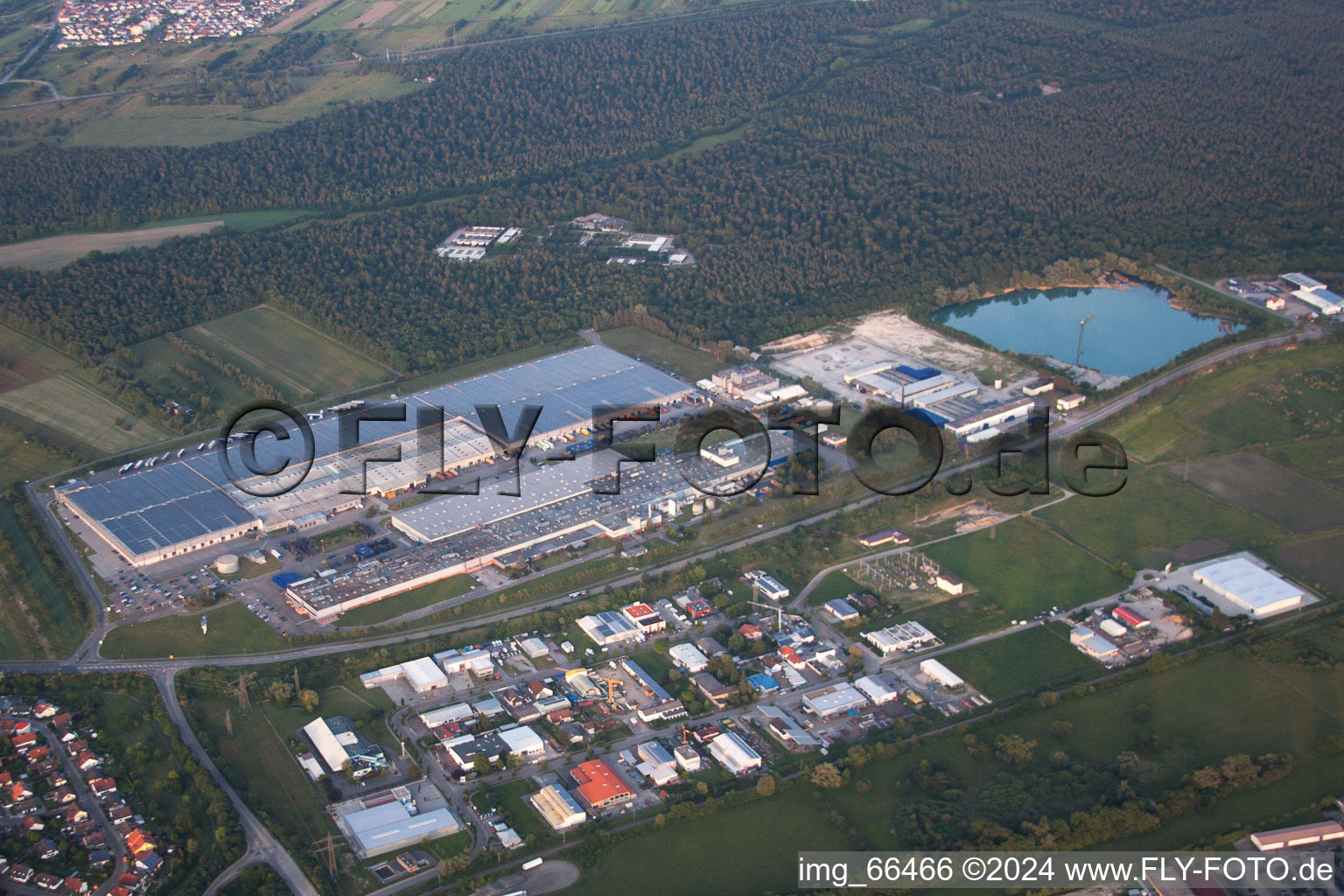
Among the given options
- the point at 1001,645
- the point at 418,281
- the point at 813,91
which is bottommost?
the point at 1001,645

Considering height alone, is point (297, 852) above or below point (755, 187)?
below

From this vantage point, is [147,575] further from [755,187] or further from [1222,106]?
[1222,106]

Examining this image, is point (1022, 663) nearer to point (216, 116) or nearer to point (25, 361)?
point (25, 361)

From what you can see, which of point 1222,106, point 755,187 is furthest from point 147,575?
point 1222,106

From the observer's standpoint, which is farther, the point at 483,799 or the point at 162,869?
the point at 483,799

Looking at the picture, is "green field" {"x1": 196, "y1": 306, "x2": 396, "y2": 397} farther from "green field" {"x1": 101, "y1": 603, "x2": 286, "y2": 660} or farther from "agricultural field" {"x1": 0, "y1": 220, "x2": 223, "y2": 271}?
"green field" {"x1": 101, "y1": 603, "x2": 286, "y2": 660}

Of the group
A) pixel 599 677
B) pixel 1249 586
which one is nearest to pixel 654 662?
pixel 599 677

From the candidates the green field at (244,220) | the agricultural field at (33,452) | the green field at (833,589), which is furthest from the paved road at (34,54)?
the green field at (833,589)
